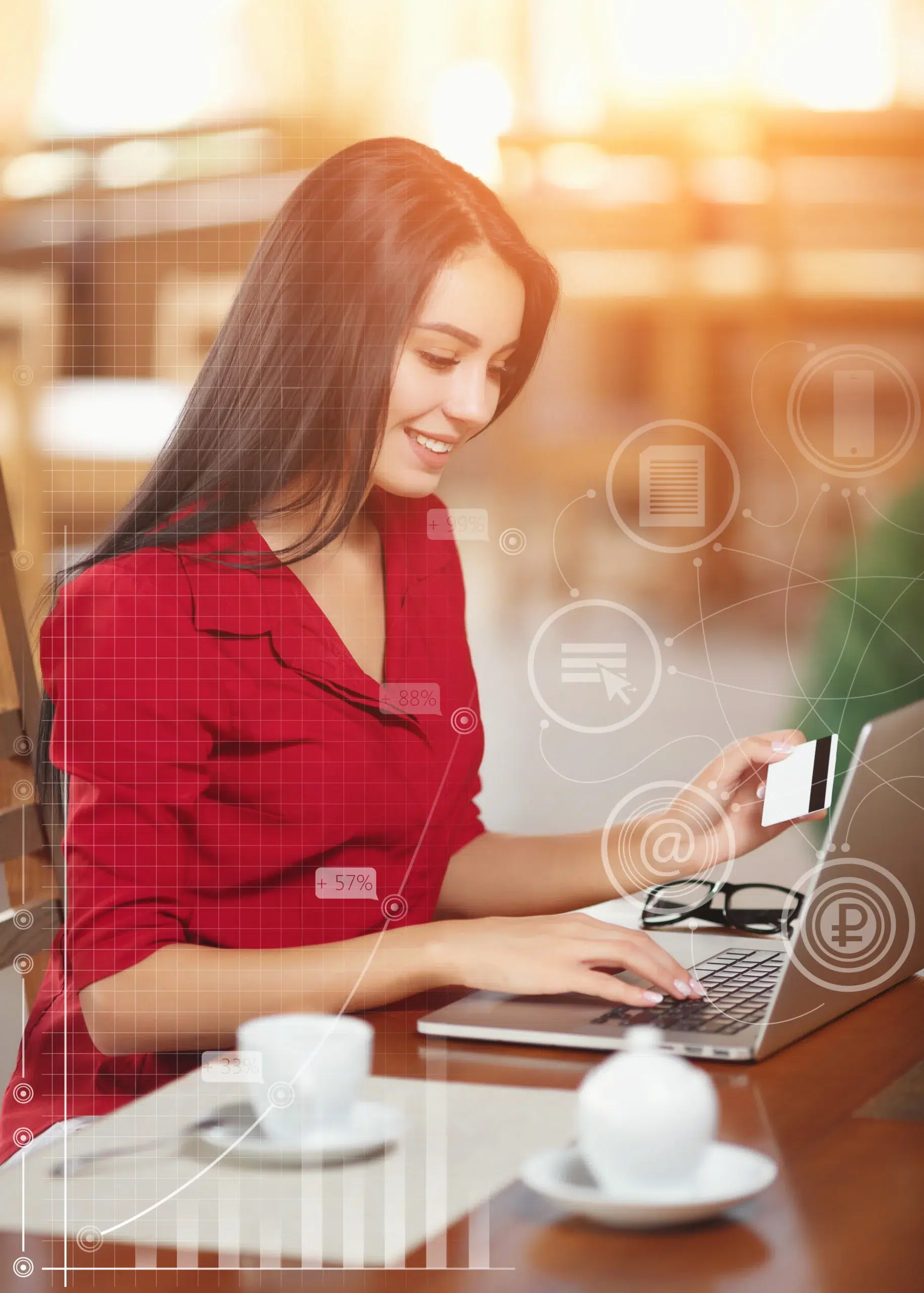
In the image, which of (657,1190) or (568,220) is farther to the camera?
(568,220)

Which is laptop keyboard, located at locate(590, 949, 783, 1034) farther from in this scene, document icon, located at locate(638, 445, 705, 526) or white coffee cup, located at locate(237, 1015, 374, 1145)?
document icon, located at locate(638, 445, 705, 526)

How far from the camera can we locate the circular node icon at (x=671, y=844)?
3.46ft

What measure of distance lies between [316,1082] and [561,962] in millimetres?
205

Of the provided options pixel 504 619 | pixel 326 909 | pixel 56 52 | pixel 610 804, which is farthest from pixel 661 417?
pixel 56 52

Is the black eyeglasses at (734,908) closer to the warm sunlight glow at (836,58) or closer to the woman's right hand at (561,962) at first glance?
the woman's right hand at (561,962)

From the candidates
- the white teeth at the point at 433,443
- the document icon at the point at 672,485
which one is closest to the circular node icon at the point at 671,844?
the document icon at the point at 672,485

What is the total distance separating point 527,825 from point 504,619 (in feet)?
0.57

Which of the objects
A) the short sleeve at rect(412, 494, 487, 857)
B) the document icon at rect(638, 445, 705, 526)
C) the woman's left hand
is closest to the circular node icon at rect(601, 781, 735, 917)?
the woman's left hand

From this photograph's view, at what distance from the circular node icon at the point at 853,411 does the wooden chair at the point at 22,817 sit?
65 centimetres

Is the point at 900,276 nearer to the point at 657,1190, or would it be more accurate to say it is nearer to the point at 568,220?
the point at 568,220

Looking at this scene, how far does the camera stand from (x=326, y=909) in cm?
103

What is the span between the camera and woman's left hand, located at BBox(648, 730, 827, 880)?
105 centimetres

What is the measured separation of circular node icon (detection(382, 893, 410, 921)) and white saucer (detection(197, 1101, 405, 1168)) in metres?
0.21

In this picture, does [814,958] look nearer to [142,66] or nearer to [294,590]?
[294,590]
